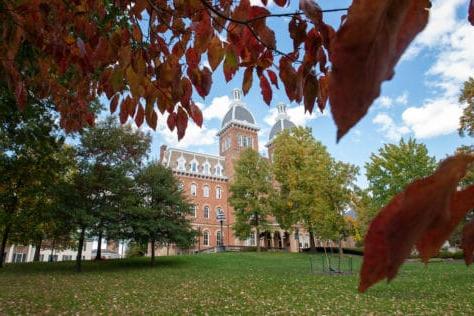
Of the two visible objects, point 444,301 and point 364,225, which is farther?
point 364,225

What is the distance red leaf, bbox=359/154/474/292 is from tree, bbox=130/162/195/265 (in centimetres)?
2409

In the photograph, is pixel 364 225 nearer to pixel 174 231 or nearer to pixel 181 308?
pixel 174 231

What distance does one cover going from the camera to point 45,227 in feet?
91.6

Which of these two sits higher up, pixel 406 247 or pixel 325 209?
pixel 325 209

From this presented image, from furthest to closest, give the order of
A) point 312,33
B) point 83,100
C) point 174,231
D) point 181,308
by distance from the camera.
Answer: point 174,231 → point 181,308 → point 83,100 → point 312,33

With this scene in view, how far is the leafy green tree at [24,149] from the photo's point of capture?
924 centimetres

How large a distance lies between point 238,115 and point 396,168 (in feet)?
106

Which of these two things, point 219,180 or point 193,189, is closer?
point 193,189

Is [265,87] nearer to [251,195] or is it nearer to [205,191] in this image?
[251,195]

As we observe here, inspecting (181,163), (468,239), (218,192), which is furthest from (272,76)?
(218,192)

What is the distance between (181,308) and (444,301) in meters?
7.25

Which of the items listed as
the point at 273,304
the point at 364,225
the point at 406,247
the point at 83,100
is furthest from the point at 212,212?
the point at 406,247

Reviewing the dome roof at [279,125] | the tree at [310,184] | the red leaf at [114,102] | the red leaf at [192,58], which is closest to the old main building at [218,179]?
the dome roof at [279,125]

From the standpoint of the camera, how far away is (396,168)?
31109 mm
